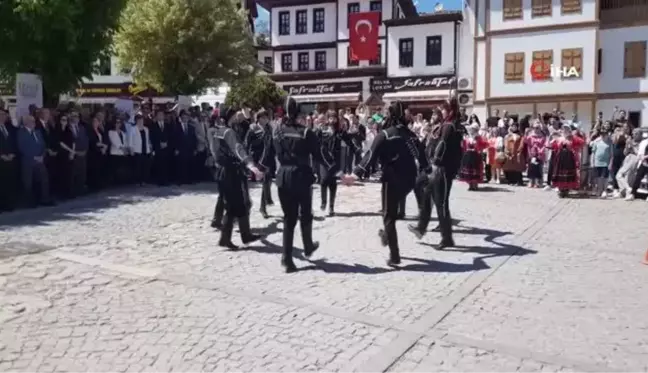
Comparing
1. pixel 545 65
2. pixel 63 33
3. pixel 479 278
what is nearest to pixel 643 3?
pixel 545 65

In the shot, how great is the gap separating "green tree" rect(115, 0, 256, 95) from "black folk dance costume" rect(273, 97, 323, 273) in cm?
2472

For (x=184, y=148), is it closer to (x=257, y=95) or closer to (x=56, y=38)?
(x=56, y=38)

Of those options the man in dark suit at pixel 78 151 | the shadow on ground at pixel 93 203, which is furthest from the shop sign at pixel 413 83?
the man in dark suit at pixel 78 151

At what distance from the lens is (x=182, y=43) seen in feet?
104

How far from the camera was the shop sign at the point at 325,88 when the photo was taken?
47.8 meters

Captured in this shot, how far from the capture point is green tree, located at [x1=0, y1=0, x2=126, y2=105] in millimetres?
14602

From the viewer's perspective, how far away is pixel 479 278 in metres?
7.79

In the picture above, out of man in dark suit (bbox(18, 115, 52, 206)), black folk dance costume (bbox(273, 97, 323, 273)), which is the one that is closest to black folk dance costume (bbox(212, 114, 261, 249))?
black folk dance costume (bbox(273, 97, 323, 273))

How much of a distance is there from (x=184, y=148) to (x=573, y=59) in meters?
26.5

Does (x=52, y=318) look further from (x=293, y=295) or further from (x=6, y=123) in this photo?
(x=6, y=123)

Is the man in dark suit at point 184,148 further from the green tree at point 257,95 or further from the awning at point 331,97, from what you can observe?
the awning at point 331,97

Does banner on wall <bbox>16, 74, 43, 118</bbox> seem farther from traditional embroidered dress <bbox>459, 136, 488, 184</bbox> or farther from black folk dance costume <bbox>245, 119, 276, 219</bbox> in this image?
traditional embroidered dress <bbox>459, 136, 488, 184</bbox>

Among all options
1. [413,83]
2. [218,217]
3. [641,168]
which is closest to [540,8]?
[413,83]

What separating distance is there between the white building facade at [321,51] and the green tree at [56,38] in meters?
30.4
